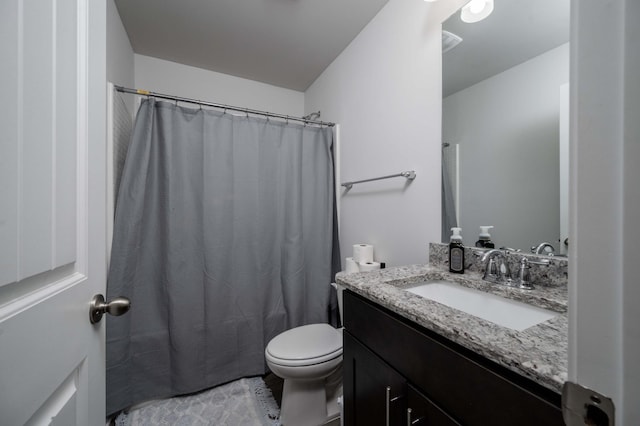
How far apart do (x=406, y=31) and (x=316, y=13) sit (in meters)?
0.59

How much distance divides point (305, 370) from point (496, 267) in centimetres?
96

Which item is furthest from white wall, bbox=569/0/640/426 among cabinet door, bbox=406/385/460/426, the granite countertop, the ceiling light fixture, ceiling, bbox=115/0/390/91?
ceiling, bbox=115/0/390/91

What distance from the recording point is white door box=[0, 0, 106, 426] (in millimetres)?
305

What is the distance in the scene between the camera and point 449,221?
1.11 m

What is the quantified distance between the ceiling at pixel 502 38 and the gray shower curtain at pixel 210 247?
1.01 meters

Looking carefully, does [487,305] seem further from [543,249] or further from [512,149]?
[512,149]

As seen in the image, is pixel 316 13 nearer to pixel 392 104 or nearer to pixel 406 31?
pixel 406 31

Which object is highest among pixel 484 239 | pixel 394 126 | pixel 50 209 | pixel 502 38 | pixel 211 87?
pixel 211 87

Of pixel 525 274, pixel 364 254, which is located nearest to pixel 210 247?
pixel 364 254

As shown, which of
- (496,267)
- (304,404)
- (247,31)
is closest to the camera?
(496,267)

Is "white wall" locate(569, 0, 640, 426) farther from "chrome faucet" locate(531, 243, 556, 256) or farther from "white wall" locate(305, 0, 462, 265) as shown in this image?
"white wall" locate(305, 0, 462, 265)

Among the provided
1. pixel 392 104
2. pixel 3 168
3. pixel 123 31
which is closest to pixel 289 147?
pixel 392 104

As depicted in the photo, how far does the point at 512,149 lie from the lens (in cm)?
93

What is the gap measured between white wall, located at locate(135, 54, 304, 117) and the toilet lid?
201 cm
